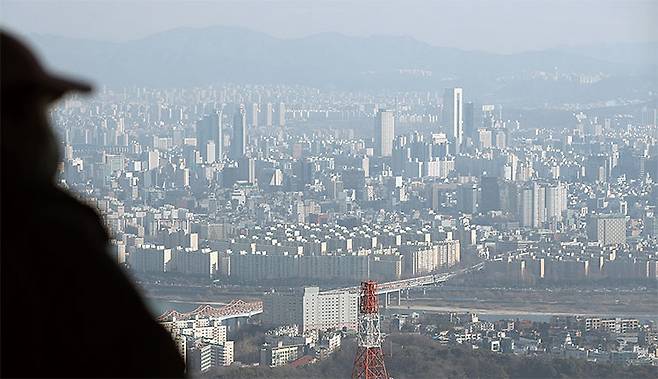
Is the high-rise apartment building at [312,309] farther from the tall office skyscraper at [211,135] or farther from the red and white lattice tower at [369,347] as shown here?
the tall office skyscraper at [211,135]

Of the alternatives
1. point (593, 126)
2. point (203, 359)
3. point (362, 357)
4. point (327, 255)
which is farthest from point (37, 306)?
point (593, 126)

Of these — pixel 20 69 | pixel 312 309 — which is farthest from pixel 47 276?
pixel 312 309

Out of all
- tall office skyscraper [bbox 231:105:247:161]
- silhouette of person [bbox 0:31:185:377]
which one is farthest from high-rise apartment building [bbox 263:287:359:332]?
silhouette of person [bbox 0:31:185:377]

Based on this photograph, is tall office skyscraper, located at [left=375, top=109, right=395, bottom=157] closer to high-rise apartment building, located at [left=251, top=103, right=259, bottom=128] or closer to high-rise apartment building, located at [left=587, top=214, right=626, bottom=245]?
high-rise apartment building, located at [left=251, top=103, right=259, bottom=128]

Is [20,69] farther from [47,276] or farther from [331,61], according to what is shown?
[331,61]

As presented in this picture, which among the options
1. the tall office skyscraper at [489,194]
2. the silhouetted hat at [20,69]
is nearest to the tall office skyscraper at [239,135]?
the tall office skyscraper at [489,194]
